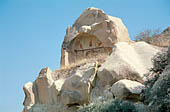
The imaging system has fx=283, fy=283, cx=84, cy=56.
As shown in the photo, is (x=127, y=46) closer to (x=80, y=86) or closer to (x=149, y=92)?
(x=80, y=86)

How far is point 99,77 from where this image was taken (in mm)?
12688

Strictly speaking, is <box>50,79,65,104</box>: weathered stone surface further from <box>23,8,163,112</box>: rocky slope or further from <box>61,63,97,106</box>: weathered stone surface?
<box>61,63,97,106</box>: weathered stone surface

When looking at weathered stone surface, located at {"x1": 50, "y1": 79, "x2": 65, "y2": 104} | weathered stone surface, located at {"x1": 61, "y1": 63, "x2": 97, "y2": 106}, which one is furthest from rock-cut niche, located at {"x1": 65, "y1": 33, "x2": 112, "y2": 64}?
weathered stone surface, located at {"x1": 61, "y1": 63, "x2": 97, "y2": 106}

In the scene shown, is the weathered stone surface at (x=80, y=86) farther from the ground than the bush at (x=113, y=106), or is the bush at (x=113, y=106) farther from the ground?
the weathered stone surface at (x=80, y=86)

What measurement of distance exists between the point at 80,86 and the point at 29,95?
4653mm

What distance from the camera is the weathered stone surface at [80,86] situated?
504 inches

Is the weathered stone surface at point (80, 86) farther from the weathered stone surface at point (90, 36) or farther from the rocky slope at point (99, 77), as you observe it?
the weathered stone surface at point (90, 36)

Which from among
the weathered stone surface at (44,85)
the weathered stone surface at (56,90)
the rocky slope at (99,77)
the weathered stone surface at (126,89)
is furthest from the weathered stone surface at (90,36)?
the weathered stone surface at (126,89)

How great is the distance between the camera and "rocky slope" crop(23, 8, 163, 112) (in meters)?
11.4

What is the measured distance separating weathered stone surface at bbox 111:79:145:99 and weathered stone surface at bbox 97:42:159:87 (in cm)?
80

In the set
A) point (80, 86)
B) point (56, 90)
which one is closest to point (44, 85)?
point (56, 90)

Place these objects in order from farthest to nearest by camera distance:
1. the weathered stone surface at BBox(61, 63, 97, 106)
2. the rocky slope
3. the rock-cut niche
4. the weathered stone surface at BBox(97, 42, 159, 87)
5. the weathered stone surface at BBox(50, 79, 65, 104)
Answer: the rock-cut niche
the weathered stone surface at BBox(50, 79, 65, 104)
the weathered stone surface at BBox(61, 63, 97, 106)
the weathered stone surface at BBox(97, 42, 159, 87)
the rocky slope

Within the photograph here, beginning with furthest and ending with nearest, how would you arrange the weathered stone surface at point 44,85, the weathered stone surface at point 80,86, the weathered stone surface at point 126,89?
the weathered stone surface at point 44,85
the weathered stone surface at point 80,86
the weathered stone surface at point 126,89

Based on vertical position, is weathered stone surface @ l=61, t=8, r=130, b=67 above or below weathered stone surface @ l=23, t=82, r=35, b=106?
above
